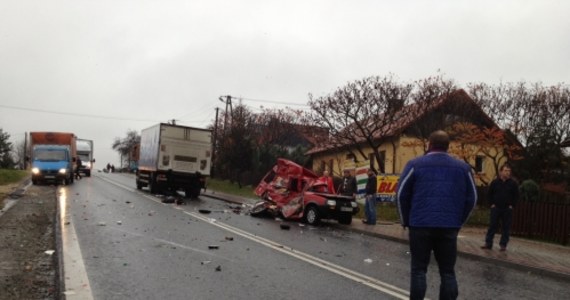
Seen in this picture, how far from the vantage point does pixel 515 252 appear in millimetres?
11742

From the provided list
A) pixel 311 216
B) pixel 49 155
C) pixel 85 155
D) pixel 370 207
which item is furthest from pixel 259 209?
pixel 85 155

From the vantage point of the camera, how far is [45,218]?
13.9m

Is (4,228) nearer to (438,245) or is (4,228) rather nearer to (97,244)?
(97,244)

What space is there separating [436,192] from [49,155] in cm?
3065

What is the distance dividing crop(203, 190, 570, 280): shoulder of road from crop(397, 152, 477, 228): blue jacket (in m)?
5.61

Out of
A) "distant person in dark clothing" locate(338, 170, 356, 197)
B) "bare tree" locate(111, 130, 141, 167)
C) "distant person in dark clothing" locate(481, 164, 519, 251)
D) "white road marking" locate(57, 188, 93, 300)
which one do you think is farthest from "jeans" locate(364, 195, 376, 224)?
"bare tree" locate(111, 130, 141, 167)

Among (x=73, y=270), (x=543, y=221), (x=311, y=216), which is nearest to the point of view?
(x=73, y=270)

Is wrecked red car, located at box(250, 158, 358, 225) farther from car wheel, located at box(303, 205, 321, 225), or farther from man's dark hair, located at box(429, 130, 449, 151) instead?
man's dark hair, located at box(429, 130, 449, 151)

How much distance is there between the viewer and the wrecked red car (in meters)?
16.2

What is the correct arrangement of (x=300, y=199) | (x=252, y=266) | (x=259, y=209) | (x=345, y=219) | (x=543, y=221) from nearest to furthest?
1. (x=252, y=266)
2. (x=543, y=221)
3. (x=345, y=219)
4. (x=300, y=199)
5. (x=259, y=209)

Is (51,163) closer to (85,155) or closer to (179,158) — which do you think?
(179,158)

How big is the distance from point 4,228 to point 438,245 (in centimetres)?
970

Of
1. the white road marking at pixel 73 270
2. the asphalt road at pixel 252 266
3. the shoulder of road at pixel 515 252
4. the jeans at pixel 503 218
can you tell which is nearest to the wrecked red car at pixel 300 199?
the shoulder of road at pixel 515 252

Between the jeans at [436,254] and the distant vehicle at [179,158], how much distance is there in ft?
70.5
